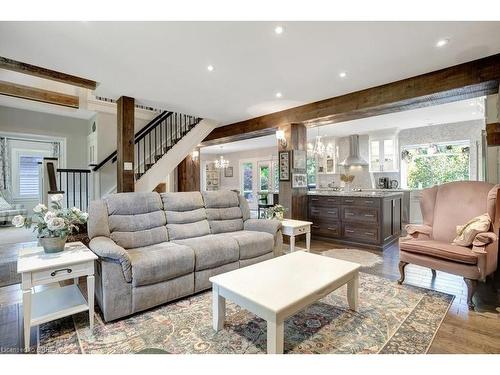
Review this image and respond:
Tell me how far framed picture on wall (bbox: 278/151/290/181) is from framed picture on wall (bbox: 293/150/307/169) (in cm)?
13

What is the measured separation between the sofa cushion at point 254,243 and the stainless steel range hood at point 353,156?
498 cm

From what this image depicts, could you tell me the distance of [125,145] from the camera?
4.02m

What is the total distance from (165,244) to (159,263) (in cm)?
54

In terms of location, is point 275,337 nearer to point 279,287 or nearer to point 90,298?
point 279,287

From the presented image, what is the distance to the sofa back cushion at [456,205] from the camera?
2871mm

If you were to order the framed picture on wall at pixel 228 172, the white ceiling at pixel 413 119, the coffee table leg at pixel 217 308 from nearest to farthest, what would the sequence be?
1. the coffee table leg at pixel 217 308
2. the white ceiling at pixel 413 119
3. the framed picture on wall at pixel 228 172

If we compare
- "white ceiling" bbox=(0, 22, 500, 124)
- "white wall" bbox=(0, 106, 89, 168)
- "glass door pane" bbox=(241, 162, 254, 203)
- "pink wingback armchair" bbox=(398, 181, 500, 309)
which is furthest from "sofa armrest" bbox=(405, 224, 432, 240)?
"glass door pane" bbox=(241, 162, 254, 203)

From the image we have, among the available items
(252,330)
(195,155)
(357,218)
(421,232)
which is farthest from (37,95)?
(421,232)

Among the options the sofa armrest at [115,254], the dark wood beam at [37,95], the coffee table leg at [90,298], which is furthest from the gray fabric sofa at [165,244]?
Result: the dark wood beam at [37,95]

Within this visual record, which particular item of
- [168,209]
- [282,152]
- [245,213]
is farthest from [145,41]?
[282,152]

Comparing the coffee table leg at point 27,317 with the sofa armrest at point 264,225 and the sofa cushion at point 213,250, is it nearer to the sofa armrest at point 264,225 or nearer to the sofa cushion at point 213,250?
the sofa cushion at point 213,250

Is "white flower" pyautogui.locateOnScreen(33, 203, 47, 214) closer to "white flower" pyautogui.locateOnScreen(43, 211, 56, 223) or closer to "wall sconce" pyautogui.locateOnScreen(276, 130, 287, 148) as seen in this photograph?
"white flower" pyautogui.locateOnScreen(43, 211, 56, 223)

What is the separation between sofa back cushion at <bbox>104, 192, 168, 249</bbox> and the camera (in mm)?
2689
